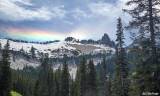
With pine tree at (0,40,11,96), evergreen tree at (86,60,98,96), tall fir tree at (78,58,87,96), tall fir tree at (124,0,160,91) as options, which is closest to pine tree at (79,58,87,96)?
tall fir tree at (78,58,87,96)

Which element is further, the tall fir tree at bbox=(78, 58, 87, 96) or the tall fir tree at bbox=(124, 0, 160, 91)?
the tall fir tree at bbox=(78, 58, 87, 96)

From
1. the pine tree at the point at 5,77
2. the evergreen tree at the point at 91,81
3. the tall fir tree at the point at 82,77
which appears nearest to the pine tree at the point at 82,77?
the tall fir tree at the point at 82,77

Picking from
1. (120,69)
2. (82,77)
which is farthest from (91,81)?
(120,69)

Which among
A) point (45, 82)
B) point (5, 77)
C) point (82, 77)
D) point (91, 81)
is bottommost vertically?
point (45, 82)

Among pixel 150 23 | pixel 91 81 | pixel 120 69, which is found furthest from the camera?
pixel 91 81

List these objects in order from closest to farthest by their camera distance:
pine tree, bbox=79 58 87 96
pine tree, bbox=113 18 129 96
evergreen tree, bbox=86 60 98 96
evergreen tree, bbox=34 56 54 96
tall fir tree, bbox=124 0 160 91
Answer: tall fir tree, bbox=124 0 160 91
pine tree, bbox=113 18 129 96
pine tree, bbox=79 58 87 96
evergreen tree, bbox=86 60 98 96
evergreen tree, bbox=34 56 54 96

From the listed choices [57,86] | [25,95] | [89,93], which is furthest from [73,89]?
[25,95]

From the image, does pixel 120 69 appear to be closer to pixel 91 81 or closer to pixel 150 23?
pixel 150 23

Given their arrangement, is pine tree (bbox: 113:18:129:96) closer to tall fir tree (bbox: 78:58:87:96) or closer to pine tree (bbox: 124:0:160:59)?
pine tree (bbox: 124:0:160:59)

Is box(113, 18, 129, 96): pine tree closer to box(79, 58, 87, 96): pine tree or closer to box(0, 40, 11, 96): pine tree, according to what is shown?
box(79, 58, 87, 96): pine tree

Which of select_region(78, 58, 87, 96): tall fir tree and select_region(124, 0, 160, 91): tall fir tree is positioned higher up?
select_region(124, 0, 160, 91): tall fir tree

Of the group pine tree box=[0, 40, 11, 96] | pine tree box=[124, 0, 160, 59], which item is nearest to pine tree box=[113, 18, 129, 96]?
pine tree box=[124, 0, 160, 59]

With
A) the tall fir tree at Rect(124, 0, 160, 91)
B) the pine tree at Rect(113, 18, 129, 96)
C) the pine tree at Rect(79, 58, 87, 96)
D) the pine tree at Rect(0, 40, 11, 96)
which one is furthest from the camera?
the pine tree at Rect(79, 58, 87, 96)

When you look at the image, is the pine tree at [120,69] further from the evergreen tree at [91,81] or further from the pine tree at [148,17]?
the evergreen tree at [91,81]
